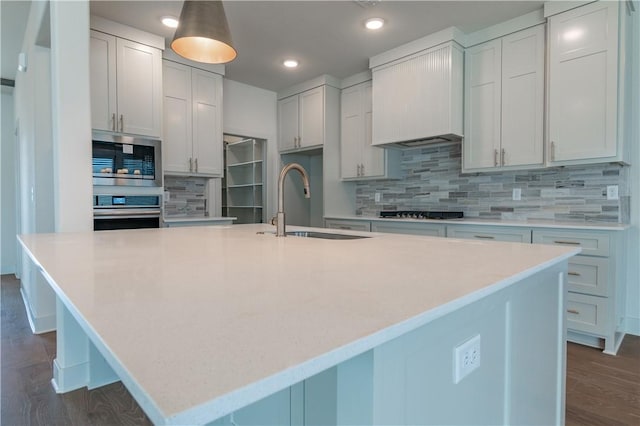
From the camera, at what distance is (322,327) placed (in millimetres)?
553

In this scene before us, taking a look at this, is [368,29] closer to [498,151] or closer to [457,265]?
[498,151]

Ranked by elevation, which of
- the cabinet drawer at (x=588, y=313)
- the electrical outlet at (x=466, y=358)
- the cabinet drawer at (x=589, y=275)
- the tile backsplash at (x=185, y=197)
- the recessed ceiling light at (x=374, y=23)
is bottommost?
the cabinet drawer at (x=588, y=313)

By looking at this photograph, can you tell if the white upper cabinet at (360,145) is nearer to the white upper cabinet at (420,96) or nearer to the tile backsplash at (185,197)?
the white upper cabinet at (420,96)

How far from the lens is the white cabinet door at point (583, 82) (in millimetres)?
2631

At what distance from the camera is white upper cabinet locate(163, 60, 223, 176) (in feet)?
12.8

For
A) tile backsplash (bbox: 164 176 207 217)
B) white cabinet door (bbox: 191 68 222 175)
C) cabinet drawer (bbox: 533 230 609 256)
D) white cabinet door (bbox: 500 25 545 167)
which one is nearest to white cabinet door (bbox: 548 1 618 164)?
white cabinet door (bbox: 500 25 545 167)

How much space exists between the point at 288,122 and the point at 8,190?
4303 mm

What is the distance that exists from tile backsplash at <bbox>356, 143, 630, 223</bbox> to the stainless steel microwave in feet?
8.40

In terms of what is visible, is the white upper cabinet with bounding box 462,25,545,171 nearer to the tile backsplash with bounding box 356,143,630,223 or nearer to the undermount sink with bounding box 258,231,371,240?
the tile backsplash with bounding box 356,143,630,223

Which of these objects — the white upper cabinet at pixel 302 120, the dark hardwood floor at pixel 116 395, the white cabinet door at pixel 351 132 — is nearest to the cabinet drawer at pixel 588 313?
the dark hardwood floor at pixel 116 395

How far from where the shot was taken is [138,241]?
1.70 meters

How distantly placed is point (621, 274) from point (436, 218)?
1.46 m

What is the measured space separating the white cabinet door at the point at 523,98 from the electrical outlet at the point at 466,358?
2657 mm

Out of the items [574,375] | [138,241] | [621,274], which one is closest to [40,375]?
[138,241]
